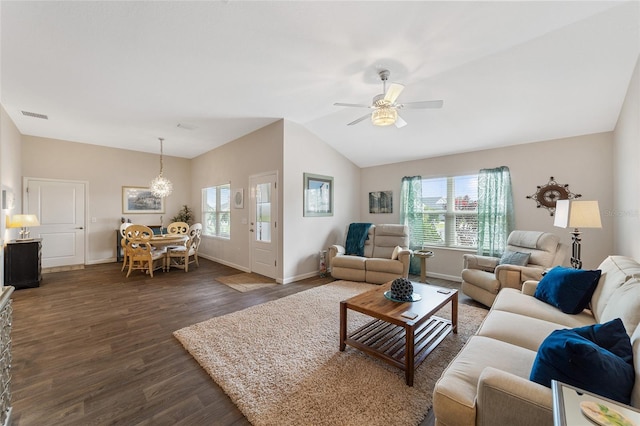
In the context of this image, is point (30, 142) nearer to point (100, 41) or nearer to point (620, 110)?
point (100, 41)

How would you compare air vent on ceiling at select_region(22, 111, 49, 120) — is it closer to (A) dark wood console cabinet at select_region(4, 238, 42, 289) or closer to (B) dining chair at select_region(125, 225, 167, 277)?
(A) dark wood console cabinet at select_region(4, 238, 42, 289)

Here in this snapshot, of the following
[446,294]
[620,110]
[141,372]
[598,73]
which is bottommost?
[141,372]

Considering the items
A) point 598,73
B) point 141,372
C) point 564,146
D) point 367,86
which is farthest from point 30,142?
point 564,146

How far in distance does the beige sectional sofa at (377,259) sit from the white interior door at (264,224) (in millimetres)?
1161

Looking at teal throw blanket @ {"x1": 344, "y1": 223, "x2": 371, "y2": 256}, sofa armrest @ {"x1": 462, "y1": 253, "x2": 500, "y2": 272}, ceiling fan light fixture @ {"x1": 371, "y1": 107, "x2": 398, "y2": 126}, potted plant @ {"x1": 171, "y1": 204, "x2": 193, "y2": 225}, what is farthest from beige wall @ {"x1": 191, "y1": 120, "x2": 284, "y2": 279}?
sofa armrest @ {"x1": 462, "y1": 253, "x2": 500, "y2": 272}

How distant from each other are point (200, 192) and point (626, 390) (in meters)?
7.85

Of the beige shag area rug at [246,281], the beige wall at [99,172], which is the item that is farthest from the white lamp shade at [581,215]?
the beige wall at [99,172]

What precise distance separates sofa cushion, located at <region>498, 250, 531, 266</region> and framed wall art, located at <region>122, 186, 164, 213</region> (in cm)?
802

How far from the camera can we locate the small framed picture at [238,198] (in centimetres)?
561

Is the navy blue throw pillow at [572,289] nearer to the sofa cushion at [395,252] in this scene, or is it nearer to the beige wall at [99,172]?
the sofa cushion at [395,252]

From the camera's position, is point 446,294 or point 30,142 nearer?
point 446,294

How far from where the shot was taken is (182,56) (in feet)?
8.73

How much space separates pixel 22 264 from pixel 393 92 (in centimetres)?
633

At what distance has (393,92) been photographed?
2559 mm
